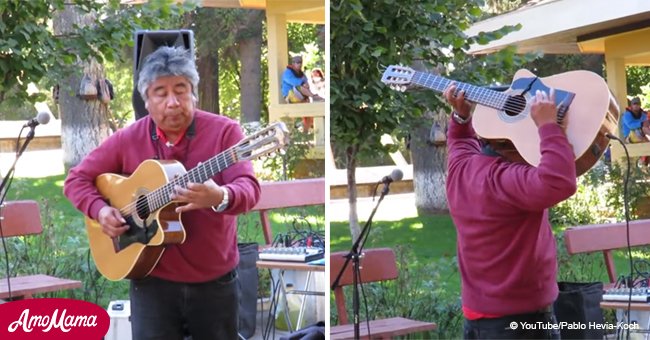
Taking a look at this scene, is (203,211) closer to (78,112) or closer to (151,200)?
(151,200)

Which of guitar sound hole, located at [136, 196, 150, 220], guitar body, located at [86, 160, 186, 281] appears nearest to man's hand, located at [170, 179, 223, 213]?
guitar body, located at [86, 160, 186, 281]

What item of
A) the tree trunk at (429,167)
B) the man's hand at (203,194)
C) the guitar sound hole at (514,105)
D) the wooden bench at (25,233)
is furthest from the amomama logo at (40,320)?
the guitar sound hole at (514,105)

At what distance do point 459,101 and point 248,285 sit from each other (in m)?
2.06

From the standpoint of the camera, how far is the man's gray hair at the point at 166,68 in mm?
2627

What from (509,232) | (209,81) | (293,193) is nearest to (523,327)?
(509,232)

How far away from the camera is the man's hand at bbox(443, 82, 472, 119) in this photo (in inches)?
109

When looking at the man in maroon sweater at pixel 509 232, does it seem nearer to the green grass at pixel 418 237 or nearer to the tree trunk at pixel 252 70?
the green grass at pixel 418 237

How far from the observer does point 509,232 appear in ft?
8.47

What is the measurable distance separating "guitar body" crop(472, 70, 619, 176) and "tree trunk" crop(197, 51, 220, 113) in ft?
4.45

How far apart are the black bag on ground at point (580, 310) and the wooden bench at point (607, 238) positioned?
0.10 metres

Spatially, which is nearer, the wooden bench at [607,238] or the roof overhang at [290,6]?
the wooden bench at [607,238]

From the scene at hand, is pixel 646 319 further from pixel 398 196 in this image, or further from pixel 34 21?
pixel 34 21

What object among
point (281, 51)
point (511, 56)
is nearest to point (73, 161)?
point (281, 51)

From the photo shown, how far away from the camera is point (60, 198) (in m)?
3.96
